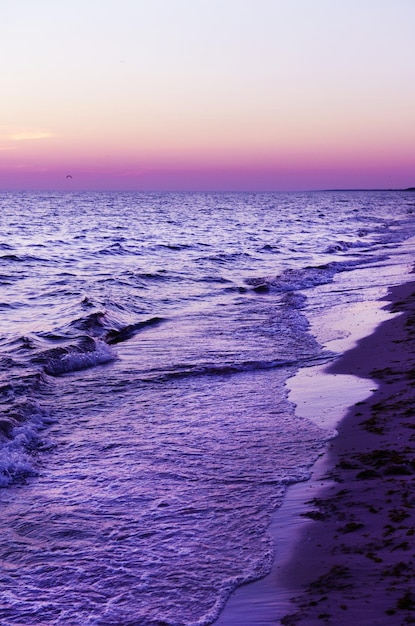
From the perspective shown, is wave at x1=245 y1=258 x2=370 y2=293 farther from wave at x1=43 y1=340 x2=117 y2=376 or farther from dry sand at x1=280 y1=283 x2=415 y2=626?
dry sand at x1=280 y1=283 x2=415 y2=626

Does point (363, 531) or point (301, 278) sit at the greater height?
point (301, 278)

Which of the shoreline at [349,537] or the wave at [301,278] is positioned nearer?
the shoreline at [349,537]

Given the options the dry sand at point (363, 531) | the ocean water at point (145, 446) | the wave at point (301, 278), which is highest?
the wave at point (301, 278)

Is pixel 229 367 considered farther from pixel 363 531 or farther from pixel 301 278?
pixel 301 278

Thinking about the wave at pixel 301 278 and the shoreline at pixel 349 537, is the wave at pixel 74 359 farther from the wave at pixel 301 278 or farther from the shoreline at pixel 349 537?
the wave at pixel 301 278

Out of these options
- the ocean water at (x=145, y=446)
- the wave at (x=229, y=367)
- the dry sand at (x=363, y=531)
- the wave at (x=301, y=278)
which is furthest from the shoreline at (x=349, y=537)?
the wave at (x=301, y=278)

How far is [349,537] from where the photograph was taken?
492 centimetres

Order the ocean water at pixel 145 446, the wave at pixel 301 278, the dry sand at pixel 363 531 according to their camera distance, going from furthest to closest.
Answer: the wave at pixel 301 278 < the ocean water at pixel 145 446 < the dry sand at pixel 363 531

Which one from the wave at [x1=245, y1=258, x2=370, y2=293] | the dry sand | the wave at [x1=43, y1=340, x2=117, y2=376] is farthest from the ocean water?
the wave at [x1=245, y1=258, x2=370, y2=293]

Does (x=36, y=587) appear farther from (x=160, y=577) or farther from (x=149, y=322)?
(x=149, y=322)

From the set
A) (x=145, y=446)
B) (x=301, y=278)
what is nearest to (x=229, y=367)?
(x=145, y=446)

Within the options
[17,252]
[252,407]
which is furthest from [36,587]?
[17,252]

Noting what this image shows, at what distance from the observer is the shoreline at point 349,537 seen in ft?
13.4

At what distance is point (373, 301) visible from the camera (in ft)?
58.8
